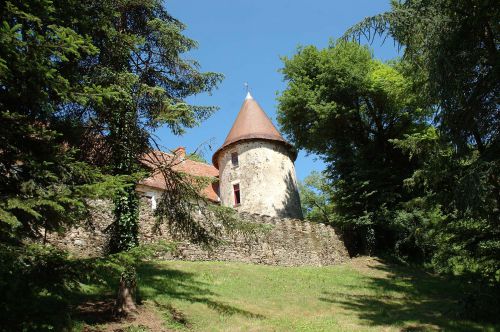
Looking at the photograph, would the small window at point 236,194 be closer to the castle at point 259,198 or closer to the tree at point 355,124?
the castle at point 259,198

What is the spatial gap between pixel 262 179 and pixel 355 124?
19.8ft

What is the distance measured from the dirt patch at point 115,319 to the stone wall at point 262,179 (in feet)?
49.2

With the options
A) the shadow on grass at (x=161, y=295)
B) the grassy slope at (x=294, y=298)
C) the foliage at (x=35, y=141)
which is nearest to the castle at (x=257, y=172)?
the grassy slope at (x=294, y=298)

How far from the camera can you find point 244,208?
82.2ft

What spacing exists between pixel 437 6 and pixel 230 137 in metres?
17.5

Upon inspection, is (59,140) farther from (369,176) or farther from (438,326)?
(369,176)

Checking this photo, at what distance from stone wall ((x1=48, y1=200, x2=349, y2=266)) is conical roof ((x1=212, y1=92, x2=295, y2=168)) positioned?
6554 mm

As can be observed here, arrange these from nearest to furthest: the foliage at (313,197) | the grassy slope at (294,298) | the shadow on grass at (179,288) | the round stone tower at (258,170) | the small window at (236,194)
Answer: the grassy slope at (294,298) → the shadow on grass at (179,288) → the round stone tower at (258,170) → the small window at (236,194) → the foliage at (313,197)

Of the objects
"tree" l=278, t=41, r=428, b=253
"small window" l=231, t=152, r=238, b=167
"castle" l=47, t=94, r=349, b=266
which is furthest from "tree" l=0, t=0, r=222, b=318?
"small window" l=231, t=152, r=238, b=167

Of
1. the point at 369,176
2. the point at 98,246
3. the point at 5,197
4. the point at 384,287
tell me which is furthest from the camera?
the point at 369,176

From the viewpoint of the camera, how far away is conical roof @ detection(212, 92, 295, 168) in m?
25.8

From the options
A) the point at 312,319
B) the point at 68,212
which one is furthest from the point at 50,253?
the point at 312,319

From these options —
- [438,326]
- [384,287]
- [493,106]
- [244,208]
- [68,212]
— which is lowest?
[438,326]

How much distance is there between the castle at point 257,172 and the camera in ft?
81.4
